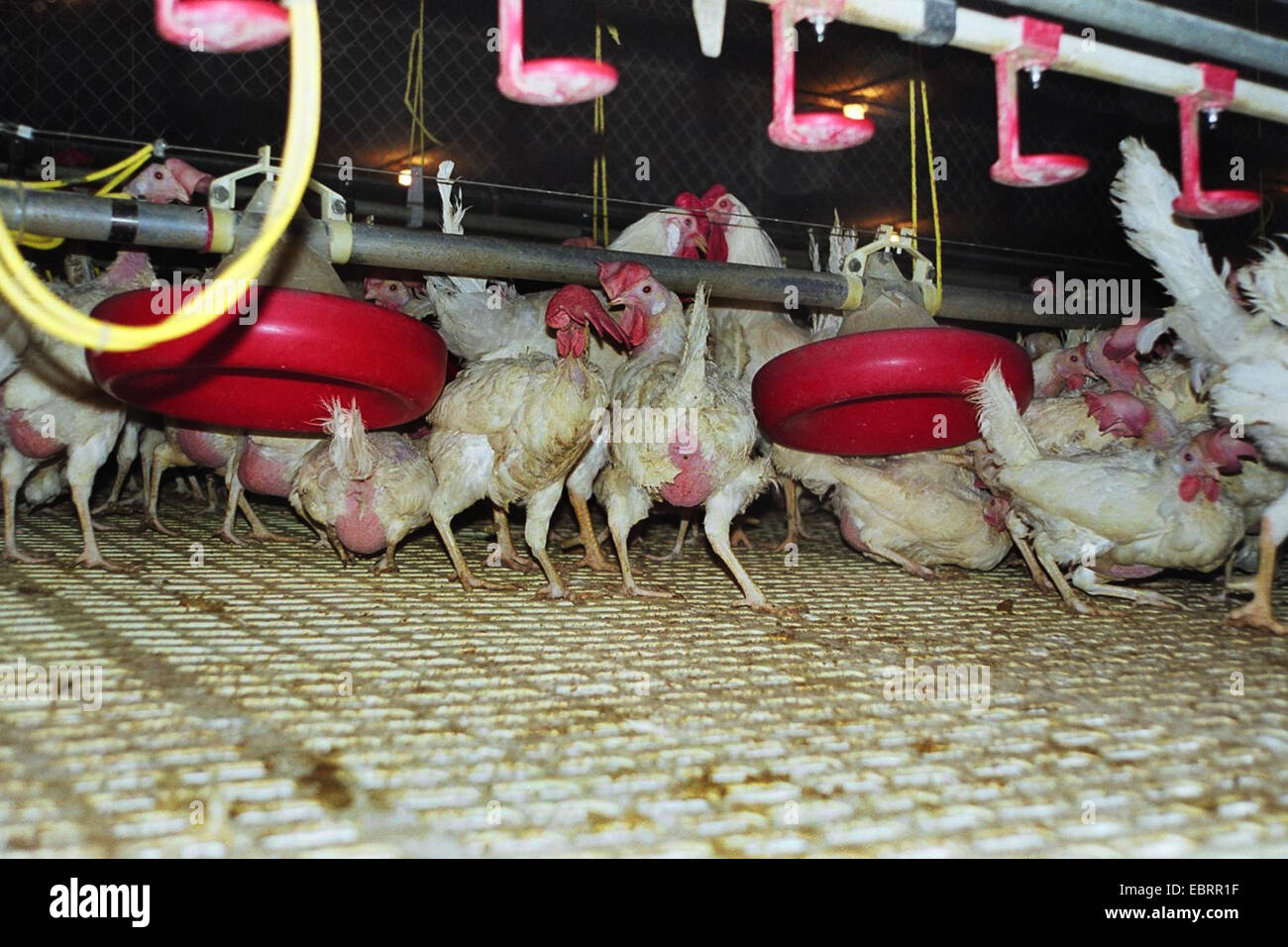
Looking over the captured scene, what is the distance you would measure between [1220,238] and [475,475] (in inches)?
179

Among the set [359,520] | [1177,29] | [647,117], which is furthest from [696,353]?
[647,117]

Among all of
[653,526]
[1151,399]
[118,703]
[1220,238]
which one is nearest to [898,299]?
[1151,399]

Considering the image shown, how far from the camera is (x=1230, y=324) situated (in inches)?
107

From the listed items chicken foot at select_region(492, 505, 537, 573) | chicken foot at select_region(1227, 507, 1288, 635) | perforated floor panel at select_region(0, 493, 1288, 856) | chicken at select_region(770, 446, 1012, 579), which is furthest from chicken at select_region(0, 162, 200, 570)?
chicken foot at select_region(1227, 507, 1288, 635)

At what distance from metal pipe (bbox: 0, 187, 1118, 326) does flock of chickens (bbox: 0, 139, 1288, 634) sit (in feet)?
0.38

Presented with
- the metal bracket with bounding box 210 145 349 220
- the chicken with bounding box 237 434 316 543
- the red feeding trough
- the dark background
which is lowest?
the chicken with bounding box 237 434 316 543

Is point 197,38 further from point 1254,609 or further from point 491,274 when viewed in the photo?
point 1254,609

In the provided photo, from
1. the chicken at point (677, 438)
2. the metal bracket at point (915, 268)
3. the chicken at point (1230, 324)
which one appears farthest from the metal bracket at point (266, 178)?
the chicken at point (1230, 324)

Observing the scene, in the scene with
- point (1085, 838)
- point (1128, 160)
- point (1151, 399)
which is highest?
point (1128, 160)

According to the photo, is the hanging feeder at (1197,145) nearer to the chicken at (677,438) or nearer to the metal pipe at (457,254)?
the metal pipe at (457,254)

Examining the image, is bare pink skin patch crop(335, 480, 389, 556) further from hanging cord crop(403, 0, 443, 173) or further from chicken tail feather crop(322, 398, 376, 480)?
hanging cord crop(403, 0, 443, 173)

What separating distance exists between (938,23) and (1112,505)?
63.3 inches

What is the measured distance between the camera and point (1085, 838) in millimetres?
1243

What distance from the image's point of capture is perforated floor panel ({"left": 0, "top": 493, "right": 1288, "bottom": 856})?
1.23m
